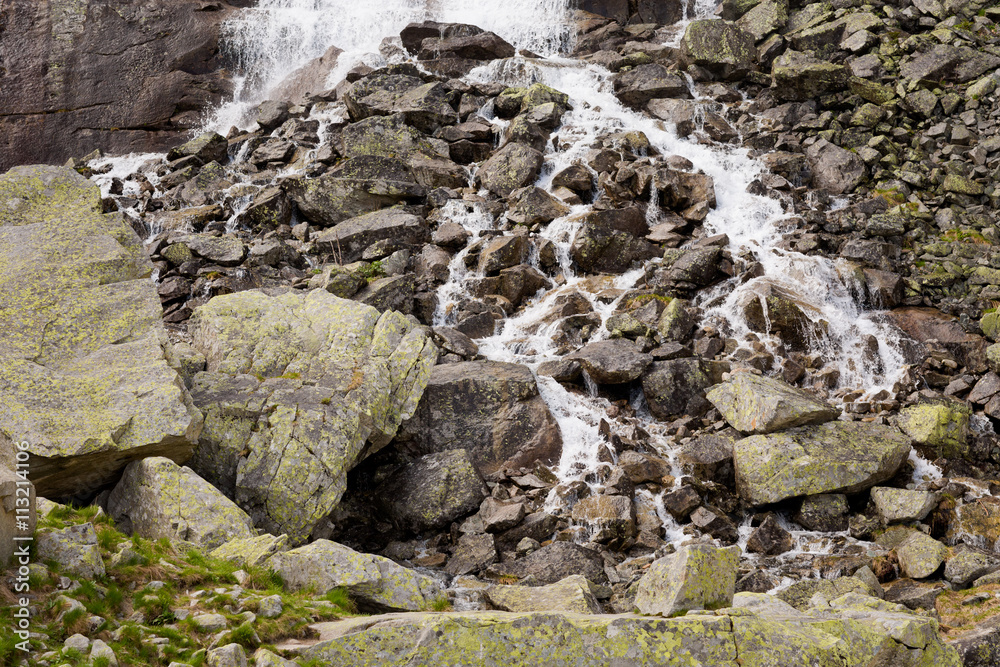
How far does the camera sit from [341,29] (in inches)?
1741

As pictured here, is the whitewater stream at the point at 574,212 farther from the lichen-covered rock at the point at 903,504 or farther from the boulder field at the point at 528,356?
the lichen-covered rock at the point at 903,504

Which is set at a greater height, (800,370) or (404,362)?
(404,362)

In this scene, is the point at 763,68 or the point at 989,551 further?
the point at 763,68

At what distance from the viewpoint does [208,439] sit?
46.9 feet

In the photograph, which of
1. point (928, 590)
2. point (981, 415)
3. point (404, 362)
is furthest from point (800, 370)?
point (404, 362)

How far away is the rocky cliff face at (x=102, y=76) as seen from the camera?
130 ft

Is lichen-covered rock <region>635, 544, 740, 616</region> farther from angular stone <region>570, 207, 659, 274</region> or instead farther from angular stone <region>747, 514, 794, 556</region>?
angular stone <region>570, 207, 659, 274</region>

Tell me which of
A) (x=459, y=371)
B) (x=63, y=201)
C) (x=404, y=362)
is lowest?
(x=459, y=371)

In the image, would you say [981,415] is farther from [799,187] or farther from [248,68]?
[248,68]

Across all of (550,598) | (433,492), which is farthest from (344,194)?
(550,598)

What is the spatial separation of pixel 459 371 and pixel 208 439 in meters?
7.30

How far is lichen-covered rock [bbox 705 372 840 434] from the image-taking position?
17094 mm

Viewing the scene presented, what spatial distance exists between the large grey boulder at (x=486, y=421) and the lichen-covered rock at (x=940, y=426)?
8943mm

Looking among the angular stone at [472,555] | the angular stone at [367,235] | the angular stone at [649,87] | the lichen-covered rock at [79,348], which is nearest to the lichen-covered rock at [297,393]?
the lichen-covered rock at [79,348]
